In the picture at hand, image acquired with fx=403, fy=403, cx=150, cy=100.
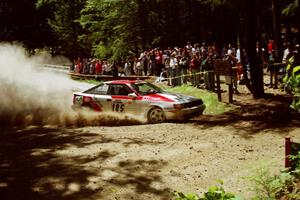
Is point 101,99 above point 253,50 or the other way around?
the other way around

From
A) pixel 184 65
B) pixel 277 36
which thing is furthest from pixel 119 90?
pixel 277 36

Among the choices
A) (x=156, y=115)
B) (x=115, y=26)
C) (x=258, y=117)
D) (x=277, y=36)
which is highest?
(x=115, y=26)

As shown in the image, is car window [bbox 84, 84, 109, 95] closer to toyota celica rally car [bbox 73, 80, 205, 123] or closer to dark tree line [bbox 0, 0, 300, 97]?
toyota celica rally car [bbox 73, 80, 205, 123]

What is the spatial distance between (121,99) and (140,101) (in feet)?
2.47

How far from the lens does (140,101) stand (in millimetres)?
13422

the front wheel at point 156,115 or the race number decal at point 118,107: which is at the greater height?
the race number decal at point 118,107

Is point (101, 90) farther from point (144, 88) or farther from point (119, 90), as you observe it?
point (144, 88)

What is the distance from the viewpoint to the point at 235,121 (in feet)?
42.5

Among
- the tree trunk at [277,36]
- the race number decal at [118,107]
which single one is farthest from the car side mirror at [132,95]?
the tree trunk at [277,36]

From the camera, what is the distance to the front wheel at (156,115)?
43.7ft

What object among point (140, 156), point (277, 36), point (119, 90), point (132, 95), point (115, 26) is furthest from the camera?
point (115, 26)

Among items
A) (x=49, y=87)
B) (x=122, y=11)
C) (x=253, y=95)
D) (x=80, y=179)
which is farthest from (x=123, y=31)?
(x=80, y=179)

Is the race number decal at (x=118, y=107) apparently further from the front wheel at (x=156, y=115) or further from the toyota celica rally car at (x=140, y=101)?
the front wheel at (x=156, y=115)

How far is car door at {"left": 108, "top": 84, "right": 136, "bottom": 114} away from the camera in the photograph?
13664 millimetres
